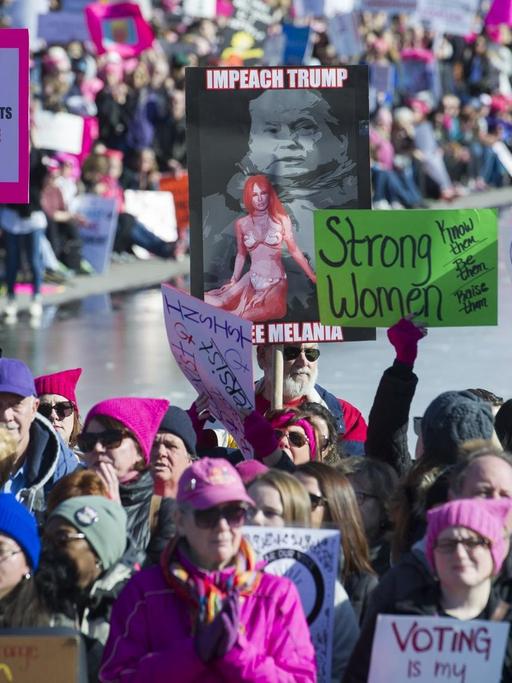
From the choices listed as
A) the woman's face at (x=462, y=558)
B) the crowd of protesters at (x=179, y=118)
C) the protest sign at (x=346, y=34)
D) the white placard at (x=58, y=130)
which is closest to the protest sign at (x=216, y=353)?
the woman's face at (x=462, y=558)

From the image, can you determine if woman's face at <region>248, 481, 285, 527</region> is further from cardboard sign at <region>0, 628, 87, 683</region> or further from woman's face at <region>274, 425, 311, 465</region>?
woman's face at <region>274, 425, 311, 465</region>

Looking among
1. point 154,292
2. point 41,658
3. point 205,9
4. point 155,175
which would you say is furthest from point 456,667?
point 205,9

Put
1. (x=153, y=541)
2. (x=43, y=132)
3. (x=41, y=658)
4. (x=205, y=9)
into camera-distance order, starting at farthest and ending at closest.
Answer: (x=205, y=9), (x=43, y=132), (x=153, y=541), (x=41, y=658)

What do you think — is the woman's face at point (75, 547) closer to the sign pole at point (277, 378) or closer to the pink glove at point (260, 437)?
the pink glove at point (260, 437)

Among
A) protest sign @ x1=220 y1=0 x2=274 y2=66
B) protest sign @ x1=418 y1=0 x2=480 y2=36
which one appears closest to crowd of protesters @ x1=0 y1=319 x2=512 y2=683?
protest sign @ x1=220 y1=0 x2=274 y2=66

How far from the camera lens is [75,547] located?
4.71 meters

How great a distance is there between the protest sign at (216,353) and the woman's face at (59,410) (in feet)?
1.74

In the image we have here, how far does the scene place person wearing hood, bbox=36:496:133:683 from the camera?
4652 millimetres

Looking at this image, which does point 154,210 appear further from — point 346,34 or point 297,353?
point 297,353

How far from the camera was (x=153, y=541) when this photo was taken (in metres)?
5.32

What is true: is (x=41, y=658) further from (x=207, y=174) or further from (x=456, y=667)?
(x=207, y=174)

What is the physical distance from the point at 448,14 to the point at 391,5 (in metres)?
0.82

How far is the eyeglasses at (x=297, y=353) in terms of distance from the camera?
22.7ft

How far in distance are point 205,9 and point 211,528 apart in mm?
22952
